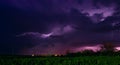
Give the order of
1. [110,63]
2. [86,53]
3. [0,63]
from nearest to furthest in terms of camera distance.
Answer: [0,63] → [110,63] → [86,53]

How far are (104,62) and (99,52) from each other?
14.5 metres

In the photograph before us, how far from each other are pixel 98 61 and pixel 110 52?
15.4 meters

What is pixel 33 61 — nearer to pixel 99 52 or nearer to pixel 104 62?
pixel 104 62

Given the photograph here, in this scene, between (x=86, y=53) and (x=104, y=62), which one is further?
(x=86, y=53)

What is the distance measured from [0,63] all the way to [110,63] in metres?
7.48

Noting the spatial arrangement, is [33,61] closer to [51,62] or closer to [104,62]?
[51,62]

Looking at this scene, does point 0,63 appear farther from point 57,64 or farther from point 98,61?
point 98,61

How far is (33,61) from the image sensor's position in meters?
18.4

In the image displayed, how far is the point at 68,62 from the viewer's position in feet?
59.4

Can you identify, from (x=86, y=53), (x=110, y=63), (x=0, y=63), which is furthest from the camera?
(x=86, y=53)

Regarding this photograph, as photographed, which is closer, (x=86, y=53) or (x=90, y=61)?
(x=90, y=61)

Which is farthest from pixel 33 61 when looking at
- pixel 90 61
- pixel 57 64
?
pixel 90 61

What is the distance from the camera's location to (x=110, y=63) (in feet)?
61.4

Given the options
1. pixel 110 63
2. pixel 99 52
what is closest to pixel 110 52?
pixel 99 52
